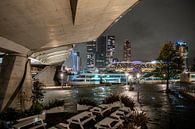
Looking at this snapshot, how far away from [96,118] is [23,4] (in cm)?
784

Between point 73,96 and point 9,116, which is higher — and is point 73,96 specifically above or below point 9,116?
below

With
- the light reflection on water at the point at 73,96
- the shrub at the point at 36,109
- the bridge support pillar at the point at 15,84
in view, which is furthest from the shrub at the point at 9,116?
the light reflection on water at the point at 73,96

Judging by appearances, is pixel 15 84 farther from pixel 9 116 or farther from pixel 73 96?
pixel 73 96

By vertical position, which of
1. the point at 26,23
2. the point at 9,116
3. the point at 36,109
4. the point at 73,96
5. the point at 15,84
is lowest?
the point at 73,96

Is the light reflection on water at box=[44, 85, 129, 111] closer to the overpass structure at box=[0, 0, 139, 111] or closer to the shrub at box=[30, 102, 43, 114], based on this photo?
the shrub at box=[30, 102, 43, 114]

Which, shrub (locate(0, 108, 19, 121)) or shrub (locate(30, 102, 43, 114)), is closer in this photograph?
shrub (locate(0, 108, 19, 121))

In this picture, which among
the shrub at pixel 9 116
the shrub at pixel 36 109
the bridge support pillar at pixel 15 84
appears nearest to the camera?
the shrub at pixel 9 116

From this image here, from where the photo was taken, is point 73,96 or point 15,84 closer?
point 15,84

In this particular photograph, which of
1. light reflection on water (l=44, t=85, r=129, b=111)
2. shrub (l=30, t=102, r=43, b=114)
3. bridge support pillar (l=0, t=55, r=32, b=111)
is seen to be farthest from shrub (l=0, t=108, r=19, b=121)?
light reflection on water (l=44, t=85, r=129, b=111)

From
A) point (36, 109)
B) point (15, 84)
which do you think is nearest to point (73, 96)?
point (15, 84)

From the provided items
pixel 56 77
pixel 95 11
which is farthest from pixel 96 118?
pixel 56 77

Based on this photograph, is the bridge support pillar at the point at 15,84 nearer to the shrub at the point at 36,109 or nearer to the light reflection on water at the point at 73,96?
the shrub at the point at 36,109

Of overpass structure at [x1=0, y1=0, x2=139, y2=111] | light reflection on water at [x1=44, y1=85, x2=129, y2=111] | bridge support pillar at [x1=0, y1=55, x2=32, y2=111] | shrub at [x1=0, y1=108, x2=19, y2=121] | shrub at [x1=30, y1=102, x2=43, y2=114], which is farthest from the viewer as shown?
light reflection on water at [x1=44, y1=85, x2=129, y2=111]

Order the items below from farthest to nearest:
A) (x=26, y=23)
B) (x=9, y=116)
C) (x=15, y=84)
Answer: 1. (x=15, y=84)
2. (x=9, y=116)
3. (x=26, y=23)
